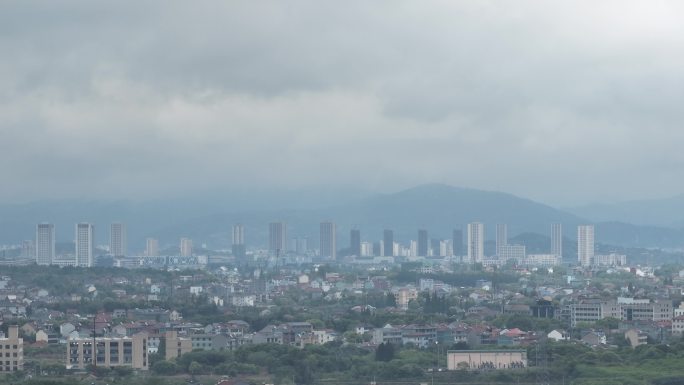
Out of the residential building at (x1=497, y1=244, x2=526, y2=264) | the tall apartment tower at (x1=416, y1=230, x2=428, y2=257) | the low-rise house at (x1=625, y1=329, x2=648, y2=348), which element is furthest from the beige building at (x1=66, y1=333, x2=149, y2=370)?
the tall apartment tower at (x1=416, y1=230, x2=428, y2=257)

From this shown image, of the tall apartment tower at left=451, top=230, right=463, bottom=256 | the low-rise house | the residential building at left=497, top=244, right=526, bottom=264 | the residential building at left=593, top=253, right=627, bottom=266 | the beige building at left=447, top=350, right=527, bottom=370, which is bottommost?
the beige building at left=447, top=350, right=527, bottom=370

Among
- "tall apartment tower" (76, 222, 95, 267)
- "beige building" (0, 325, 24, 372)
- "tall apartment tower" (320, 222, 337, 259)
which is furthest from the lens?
"tall apartment tower" (320, 222, 337, 259)

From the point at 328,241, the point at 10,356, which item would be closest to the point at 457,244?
the point at 328,241

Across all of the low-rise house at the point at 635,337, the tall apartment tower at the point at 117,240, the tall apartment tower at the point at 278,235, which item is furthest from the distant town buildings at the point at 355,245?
the low-rise house at the point at 635,337

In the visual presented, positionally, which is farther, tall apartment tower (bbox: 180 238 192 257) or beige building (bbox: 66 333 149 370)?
tall apartment tower (bbox: 180 238 192 257)

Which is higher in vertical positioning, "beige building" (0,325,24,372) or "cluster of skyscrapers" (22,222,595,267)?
"cluster of skyscrapers" (22,222,595,267)

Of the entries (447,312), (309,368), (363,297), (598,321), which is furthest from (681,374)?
(363,297)

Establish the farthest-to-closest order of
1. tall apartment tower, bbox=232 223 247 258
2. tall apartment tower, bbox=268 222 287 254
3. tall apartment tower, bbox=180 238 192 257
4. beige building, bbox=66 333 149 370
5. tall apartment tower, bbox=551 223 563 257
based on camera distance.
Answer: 1. tall apartment tower, bbox=268 222 287 254
2. tall apartment tower, bbox=180 238 192 257
3. tall apartment tower, bbox=232 223 247 258
4. tall apartment tower, bbox=551 223 563 257
5. beige building, bbox=66 333 149 370

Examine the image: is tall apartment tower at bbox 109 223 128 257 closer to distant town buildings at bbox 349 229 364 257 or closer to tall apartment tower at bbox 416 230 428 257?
distant town buildings at bbox 349 229 364 257
